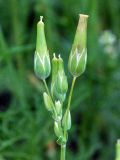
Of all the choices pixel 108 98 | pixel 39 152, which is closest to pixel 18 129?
pixel 39 152

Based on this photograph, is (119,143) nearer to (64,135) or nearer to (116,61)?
(64,135)

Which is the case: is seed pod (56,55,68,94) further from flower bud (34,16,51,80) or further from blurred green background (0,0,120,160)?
blurred green background (0,0,120,160)

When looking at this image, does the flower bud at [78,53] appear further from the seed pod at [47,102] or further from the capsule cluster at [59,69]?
the seed pod at [47,102]

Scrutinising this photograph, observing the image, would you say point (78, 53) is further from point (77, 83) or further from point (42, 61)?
point (77, 83)

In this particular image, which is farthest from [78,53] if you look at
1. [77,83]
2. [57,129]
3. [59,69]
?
[77,83]

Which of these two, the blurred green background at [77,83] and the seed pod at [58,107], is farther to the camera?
the blurred green background at [77,83]

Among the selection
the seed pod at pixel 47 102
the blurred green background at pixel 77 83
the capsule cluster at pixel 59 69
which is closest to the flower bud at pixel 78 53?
the capsule cluster at pixel 59 69

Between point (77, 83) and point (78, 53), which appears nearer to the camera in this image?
point (78, 53)
